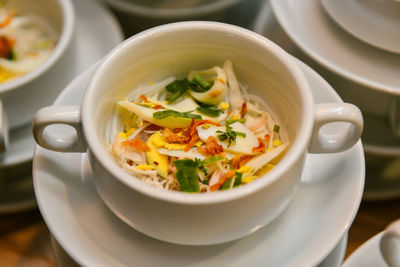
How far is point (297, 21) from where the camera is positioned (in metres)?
0.64

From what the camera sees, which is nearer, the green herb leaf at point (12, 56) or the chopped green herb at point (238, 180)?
the chopped green herb at point (238, 180)

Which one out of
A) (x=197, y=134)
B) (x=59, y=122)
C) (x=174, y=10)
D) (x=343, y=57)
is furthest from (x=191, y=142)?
(x=174, y=10)

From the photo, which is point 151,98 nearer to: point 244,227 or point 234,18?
point 244,227

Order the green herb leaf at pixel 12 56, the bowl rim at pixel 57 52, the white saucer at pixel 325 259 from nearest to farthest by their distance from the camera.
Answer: the white saucer at pixel 325 259 → the bowl rim at pixel 57 52 → the green herb leaf at pixel 12 56

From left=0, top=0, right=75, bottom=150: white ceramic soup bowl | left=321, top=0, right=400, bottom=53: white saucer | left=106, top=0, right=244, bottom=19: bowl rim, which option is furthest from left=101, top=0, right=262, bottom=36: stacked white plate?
left=321, top=0, right=400, bottom=53: white saucer

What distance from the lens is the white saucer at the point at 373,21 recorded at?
57 cm

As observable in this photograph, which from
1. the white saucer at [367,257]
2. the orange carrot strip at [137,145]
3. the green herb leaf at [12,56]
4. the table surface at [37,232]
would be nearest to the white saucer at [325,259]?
the white saucer at [367,257]

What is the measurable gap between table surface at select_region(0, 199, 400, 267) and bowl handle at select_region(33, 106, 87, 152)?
13.2 inches

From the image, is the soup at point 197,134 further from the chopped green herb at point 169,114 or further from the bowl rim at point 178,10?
the bowl rim at point 178,10

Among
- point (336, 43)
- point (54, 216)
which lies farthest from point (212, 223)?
point (336, 43)

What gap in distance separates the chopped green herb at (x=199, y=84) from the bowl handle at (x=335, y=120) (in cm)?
13

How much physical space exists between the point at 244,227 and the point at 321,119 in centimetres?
11

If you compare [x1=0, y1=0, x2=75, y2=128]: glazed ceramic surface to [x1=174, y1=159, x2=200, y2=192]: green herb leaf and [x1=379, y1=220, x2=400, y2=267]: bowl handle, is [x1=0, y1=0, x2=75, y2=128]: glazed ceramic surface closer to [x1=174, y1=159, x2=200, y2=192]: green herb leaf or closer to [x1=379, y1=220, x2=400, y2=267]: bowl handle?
[x1=174, y1=159, x2=200, y2=192]: green herb leaf

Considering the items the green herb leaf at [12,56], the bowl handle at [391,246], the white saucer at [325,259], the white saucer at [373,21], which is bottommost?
the white saucer at [325,259]
